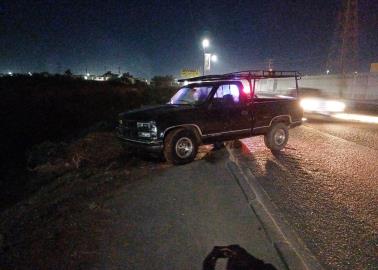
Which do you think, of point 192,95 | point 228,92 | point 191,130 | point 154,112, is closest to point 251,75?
point 228,92

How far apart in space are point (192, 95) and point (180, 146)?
152 centimetres

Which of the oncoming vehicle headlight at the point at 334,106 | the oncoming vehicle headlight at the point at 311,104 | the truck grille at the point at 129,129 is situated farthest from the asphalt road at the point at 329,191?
the oncoming vehicle headlight at the point at 311,104

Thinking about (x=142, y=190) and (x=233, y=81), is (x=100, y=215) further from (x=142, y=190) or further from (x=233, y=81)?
(x=233, y=81)

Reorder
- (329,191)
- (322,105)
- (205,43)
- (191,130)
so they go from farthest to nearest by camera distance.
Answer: (205,43)
(322,105)
(191,130)
(329,191)

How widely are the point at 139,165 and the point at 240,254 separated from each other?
180 inches

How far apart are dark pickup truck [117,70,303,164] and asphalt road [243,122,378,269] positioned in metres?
0.87

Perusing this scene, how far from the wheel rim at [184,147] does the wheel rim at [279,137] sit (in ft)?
9.31

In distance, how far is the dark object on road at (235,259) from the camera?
12.2ft

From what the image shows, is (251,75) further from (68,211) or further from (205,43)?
(205,43)

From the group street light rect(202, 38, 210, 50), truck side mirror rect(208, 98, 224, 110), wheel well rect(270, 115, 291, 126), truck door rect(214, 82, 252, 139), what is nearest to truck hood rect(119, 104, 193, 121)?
truck side mirror rect(208, 98, 224, 110)

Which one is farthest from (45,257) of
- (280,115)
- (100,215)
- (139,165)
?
(280,115)

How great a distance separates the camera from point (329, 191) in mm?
6070

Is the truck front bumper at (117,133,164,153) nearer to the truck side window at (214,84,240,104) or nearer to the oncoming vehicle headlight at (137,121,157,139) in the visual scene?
the oncoming vehicle headlight at (137,121,157,139)

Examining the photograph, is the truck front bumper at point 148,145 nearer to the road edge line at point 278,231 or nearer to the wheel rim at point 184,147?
the wheel rim at point 184,147
